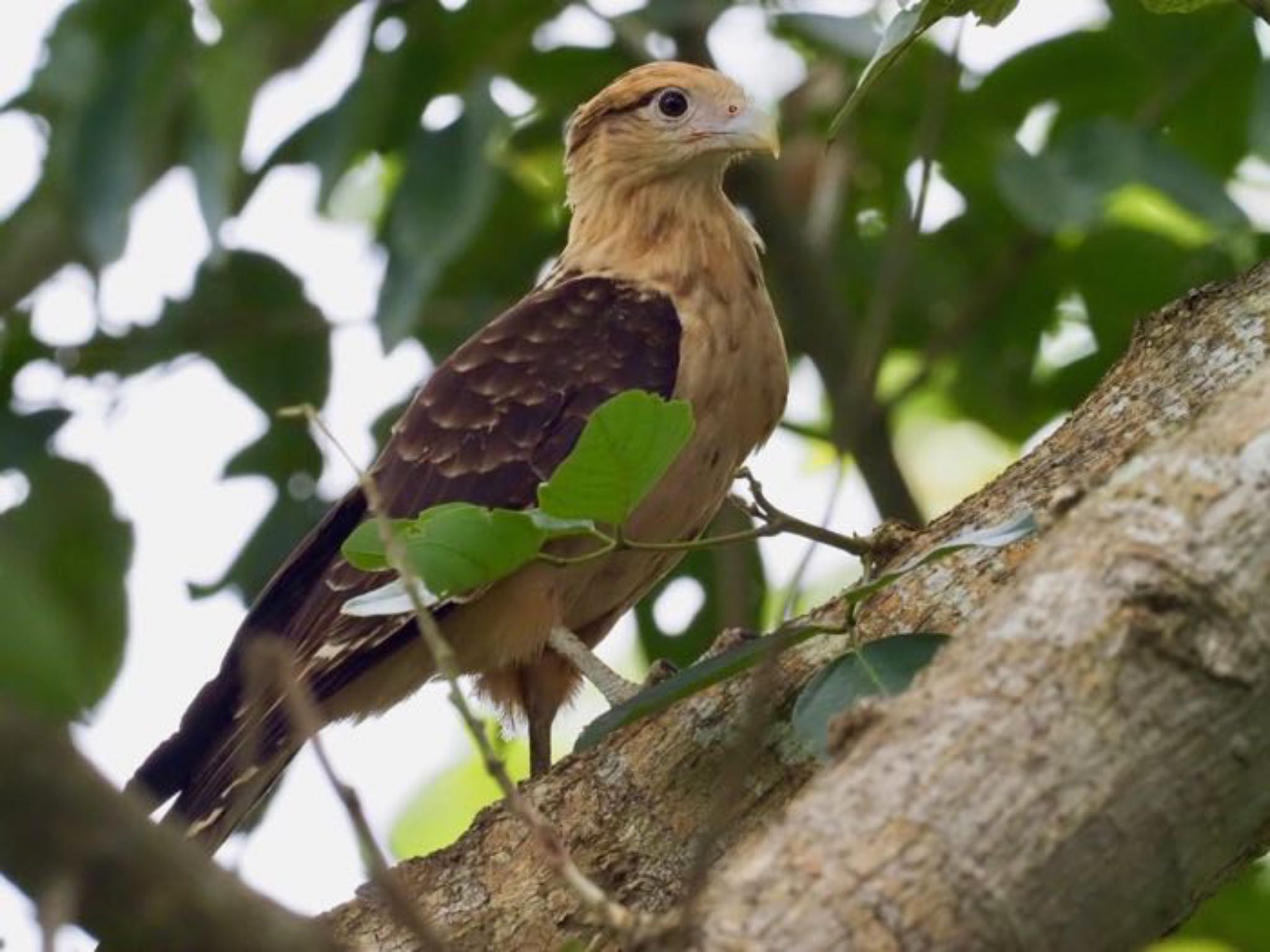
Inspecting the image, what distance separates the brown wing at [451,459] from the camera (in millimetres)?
4816

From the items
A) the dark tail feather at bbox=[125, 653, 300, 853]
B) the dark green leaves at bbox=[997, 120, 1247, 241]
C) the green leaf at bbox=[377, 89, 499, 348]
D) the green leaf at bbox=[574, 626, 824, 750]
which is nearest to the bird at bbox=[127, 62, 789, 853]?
the dark tail feather at bbox=[125, 653, 300, 853]

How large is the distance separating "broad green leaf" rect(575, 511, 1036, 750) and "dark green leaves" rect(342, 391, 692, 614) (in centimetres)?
25

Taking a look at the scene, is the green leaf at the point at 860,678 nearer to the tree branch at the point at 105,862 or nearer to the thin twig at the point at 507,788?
the thin twig at the point at 507,788

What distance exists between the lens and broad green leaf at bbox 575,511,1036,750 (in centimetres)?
304

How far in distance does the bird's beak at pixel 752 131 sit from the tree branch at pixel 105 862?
4028 millimetres

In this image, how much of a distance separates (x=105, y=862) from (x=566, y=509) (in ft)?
4.73

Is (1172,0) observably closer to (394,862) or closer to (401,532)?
(401,532)

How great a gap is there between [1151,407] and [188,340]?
9.13 ft

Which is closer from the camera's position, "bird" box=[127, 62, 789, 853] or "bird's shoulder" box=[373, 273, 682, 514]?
"bird" box=[127, 62, 789, 853]

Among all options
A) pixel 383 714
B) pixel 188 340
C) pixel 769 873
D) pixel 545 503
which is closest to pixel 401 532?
pixel 545 503

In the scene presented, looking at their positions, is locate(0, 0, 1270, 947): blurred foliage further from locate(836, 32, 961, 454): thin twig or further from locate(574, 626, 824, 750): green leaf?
locate(574, 626, 824, 750): green leaf

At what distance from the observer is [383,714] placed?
5219 millimetres

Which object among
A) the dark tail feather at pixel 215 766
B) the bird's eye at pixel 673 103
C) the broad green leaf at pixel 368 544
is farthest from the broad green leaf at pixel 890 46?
the bird's eye at pixel 673 103

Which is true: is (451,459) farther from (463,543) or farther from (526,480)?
(463,543)
